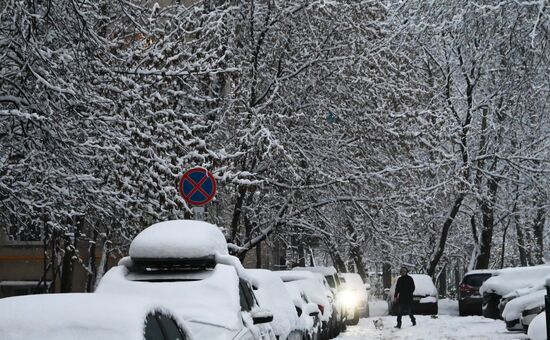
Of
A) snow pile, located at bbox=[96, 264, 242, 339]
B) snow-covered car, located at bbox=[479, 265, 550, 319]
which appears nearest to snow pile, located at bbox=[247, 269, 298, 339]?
snow pile, located at bbox=[96, 264, 242, 339]

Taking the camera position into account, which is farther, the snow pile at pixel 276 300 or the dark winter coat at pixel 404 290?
the dark winter coat at pixel 404 290

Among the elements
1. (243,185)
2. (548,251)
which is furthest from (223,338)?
(548,251)

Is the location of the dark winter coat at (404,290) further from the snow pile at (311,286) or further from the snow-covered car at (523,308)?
the snow-covered car at (523,308)

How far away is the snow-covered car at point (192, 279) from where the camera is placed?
941 cm

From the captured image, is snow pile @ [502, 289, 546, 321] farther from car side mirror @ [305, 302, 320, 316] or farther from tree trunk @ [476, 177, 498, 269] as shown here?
tree trunk @ [476, 177, 498, 269]

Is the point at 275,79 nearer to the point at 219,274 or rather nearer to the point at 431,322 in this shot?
the point at 431,322

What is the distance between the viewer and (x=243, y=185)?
21.0 m

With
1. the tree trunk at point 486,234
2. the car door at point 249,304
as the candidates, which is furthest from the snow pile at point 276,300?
the tree trunk at point 486,234

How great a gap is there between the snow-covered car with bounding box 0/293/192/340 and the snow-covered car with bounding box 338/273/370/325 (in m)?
21.3

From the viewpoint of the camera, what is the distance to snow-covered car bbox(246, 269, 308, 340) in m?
12.7

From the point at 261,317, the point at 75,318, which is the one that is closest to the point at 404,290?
the point at 261,317

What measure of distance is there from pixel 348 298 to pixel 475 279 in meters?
5.32

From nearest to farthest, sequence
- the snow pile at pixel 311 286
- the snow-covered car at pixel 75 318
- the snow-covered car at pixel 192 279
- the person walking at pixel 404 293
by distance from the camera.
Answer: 1. the snow-covered car at pixel 75 318
2. the snow-covered car at pixel 192 279
3. the snow pile at pixel 311 286
4. the person walking at pixel 404 293

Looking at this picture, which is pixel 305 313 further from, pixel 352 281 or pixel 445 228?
pixel 445 228
